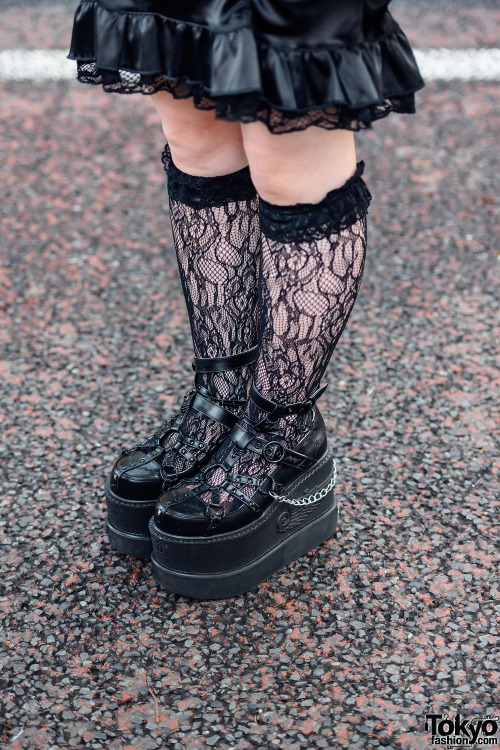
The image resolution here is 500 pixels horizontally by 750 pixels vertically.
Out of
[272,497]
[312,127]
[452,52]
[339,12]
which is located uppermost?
[339,12]

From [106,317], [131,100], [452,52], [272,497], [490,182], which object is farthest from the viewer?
[452,52]

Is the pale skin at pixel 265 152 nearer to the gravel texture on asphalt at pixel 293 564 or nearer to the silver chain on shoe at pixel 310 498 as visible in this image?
the silver chain on shoe at pixel 310 498

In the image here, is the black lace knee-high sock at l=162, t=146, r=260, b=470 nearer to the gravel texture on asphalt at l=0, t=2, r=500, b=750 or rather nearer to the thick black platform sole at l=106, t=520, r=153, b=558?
the thick black platform sole at l=106, t=520, r=153, b=558

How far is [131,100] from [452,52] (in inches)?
59.1

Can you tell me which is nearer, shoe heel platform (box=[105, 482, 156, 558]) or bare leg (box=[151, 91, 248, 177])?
bare leg (box=[151, 91, 248, 177])

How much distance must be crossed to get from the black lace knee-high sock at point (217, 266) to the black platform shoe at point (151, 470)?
13 mm

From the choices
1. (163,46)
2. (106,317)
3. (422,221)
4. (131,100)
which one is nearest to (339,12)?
(163,46)

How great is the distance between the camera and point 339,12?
104 centimetres

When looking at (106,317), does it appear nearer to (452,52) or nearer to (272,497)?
(272,497)

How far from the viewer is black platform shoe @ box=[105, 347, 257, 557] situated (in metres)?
1.42

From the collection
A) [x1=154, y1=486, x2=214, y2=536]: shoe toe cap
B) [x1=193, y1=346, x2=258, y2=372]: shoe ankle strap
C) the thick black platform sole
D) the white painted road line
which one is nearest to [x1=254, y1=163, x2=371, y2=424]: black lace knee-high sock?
[x1=193, y1=346, x2=258, y2=372]: shoe ankle strap

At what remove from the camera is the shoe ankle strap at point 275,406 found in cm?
133
